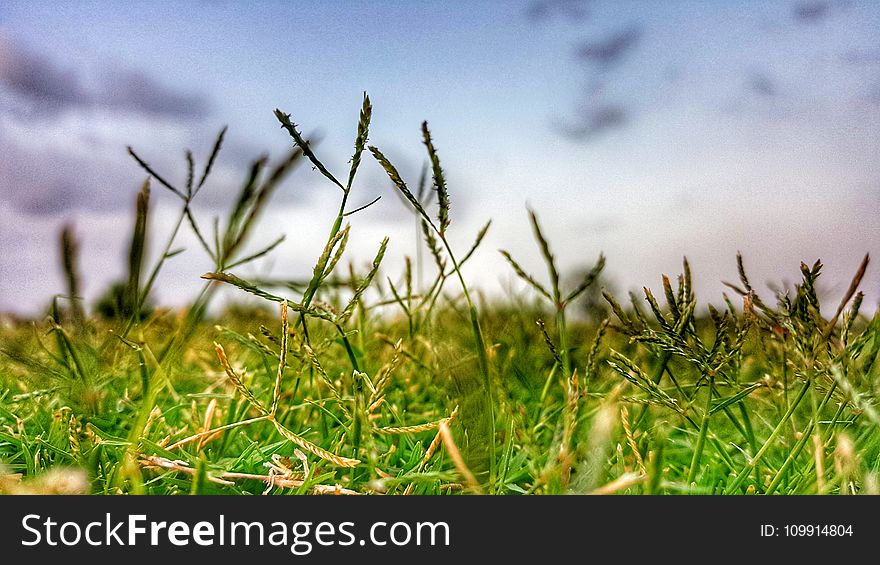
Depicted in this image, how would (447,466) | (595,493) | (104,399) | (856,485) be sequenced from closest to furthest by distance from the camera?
(595,493)
(856,485)
(447,466)
(104,399)

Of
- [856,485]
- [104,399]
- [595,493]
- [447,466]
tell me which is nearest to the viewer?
[595,493]

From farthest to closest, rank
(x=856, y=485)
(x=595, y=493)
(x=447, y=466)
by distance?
(x=447, y=466) → (x=856, y=485) → (x=595, y=493)

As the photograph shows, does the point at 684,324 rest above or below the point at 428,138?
below

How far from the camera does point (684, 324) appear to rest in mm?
785

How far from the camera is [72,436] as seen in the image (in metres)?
1.04
